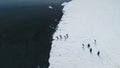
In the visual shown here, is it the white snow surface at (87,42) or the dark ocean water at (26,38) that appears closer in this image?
the white snow surface at (87,42)

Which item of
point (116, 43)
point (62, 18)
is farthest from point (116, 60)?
point (62, 18)

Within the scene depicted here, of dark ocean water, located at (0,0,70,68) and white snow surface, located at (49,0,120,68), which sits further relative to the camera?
dark ocean water, located at (0,0,70,68)

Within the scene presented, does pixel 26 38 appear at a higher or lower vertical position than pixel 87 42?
higher

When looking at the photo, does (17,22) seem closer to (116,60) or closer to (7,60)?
(7,60)

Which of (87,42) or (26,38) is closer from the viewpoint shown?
(87,42)
